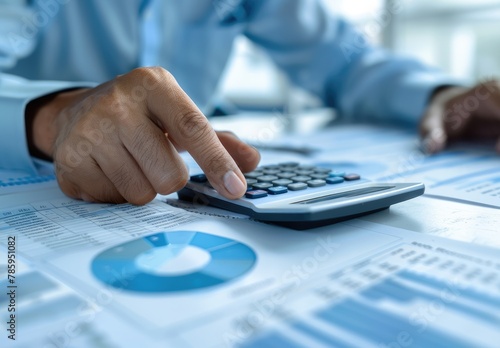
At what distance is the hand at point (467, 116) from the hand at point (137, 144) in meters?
0.41

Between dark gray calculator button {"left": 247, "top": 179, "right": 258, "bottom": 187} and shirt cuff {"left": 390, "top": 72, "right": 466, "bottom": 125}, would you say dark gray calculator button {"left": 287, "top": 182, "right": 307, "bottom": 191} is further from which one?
shirt cuff {"left": 390, "top": 72, "right": 466, "bottom": 125}

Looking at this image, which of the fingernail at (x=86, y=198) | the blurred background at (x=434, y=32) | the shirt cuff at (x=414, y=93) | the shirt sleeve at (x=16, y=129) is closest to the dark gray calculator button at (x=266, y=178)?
the fingernail at (x=86, y=198)

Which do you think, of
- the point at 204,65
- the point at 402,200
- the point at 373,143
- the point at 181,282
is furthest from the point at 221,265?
the point at 204,65

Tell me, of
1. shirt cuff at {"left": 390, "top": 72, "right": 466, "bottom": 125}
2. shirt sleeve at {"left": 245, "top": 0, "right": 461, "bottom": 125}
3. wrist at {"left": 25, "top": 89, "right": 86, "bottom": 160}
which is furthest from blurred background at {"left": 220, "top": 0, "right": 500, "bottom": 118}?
wrist at {"left": 25, "top": 89, "right": 86, "bottom": 160}

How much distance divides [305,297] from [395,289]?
46 mm

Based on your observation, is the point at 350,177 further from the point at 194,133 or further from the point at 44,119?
the point at 44,119

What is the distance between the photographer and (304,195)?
1.12ft

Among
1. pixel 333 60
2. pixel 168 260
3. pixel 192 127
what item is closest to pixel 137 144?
pixel 192 127

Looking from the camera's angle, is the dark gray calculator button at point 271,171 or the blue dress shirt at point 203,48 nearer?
the dark gray calculator button at point 271,171

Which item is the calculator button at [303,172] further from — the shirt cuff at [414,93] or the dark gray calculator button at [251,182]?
the shirt cuff at [414,93]

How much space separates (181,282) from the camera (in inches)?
8.9

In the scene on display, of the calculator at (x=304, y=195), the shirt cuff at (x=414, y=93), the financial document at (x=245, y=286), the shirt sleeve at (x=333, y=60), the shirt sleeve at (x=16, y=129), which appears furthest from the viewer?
the shirt sleeve at (x=333, y=60)

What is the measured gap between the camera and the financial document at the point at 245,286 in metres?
0.19

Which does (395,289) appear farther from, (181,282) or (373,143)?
(373,143)
